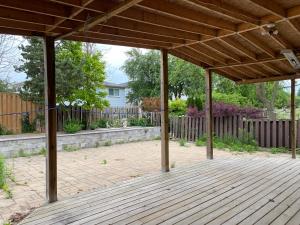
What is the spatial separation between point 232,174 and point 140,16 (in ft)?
11.0

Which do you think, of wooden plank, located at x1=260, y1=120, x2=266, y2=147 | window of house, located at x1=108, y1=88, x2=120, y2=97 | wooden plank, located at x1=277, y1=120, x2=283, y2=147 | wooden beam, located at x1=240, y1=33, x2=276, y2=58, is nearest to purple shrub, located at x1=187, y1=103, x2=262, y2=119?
wooden plank, located at x1=260, y1=120, x2=266, y2=147

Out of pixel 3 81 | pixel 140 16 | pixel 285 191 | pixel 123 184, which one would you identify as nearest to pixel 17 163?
pixel 123 184

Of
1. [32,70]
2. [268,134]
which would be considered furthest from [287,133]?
[32,70]

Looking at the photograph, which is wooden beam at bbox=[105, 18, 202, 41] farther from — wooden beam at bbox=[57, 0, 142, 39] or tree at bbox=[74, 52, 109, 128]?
tree at bbox=[74, 52, 109, 128]

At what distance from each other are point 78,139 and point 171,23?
6.38 m

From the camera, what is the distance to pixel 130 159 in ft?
24.5

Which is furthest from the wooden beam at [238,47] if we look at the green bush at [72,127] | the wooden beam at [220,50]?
the green bush at [72,127]

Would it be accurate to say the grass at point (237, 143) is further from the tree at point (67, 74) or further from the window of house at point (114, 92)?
the window of house at point (114, 92)

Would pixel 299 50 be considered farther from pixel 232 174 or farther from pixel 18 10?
pixel 18 10

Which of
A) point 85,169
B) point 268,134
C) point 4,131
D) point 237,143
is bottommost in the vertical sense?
point 85,169

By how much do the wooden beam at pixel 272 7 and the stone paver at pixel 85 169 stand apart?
11.6 feet

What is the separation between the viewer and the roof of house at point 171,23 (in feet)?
10.8

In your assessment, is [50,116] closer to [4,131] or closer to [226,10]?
[226,10]

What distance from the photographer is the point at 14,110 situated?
34.4 feet
